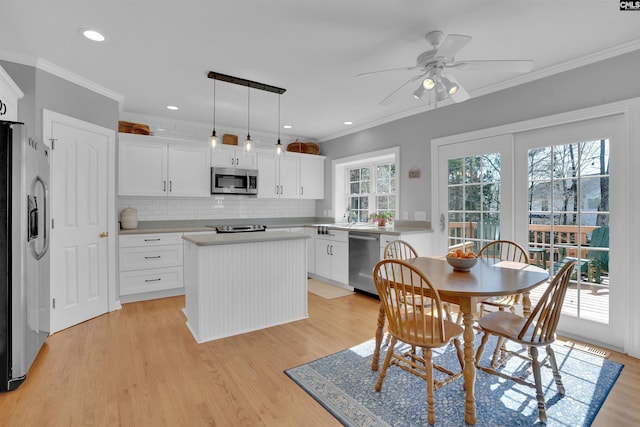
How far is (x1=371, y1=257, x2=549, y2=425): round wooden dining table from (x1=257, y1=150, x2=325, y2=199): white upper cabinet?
346 cm

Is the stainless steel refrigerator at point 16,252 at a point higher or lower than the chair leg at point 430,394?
higher

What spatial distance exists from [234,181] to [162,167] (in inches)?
40.5

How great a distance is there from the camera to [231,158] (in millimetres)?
5023

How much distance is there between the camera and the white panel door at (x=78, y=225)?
307 centimetres

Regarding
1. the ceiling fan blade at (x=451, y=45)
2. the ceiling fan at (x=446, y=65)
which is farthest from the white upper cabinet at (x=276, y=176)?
the ceiling fan blade at (x=451, y=45)

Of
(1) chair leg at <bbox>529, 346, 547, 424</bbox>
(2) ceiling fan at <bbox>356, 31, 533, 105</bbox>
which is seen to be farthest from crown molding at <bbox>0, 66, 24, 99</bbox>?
(1) chair leg at <bbox>529, 346, 547, 424</bbox>

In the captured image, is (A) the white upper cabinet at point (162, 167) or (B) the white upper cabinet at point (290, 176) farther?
(B) the white upper cabinet at point (290, 176)

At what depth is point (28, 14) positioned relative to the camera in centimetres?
219

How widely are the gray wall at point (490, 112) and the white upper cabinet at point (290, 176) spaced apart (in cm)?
60

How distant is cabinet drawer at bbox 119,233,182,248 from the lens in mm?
3977

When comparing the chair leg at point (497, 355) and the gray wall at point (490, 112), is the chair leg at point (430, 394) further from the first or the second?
the gray wall at point (490, 112)

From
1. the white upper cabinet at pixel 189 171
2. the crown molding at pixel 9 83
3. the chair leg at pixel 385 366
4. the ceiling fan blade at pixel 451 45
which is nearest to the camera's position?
the ceiling fan blade at pixel 451 45

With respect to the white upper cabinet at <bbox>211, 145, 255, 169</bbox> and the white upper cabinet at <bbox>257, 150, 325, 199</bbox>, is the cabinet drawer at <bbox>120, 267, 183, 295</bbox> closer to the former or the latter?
the white upper cabinet at <bbox>211, 145, 255, 169</bbox>

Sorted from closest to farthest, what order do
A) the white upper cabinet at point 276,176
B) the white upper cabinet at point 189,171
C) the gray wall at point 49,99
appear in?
the gray wall at point 49,99
the white upper cabinet at point 189,171
the white upper cabinet at point 276,176
